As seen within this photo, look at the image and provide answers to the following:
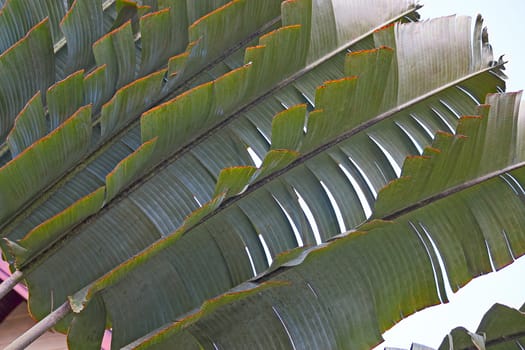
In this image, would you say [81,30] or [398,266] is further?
[81,30]

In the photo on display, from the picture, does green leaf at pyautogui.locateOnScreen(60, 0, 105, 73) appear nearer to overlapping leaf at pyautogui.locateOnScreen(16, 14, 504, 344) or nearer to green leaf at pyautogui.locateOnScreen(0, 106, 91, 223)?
green leaf at pyautogui.locateOnScreen(0, 106, 91, 223)

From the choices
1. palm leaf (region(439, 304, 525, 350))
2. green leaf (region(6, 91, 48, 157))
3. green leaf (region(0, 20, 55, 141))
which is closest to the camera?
palm leaf (region(439, 304, 525, 350))

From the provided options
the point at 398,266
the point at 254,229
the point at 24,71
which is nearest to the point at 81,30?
the point at 24,71

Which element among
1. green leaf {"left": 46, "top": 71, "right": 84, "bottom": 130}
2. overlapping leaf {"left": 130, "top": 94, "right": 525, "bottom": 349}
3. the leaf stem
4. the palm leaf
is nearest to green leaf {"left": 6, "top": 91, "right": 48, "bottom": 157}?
green leaf {"left": 46, "top": 71, "right": 84, "bottom": 130}

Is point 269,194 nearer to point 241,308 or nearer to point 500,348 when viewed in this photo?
point 241,308

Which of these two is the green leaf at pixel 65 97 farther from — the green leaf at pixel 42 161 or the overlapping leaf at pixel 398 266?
the overlapping leaf at pixel 398 266

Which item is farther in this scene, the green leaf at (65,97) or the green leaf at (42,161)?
the green leaf at (65,97)

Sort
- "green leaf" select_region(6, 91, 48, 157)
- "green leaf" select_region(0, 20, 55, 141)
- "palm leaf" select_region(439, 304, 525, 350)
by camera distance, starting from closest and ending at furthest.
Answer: "palm leaf" select_region(439, 304, 525, 350)
"green leaf" select_region(6, 91, 48, 157)
"green leaf" select_region(0, 20, 55, 141)

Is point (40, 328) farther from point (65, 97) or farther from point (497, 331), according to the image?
point (497, 331)

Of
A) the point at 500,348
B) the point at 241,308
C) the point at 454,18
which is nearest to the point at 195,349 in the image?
the point at 241,308

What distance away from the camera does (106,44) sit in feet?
6.16

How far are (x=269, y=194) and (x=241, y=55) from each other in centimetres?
45

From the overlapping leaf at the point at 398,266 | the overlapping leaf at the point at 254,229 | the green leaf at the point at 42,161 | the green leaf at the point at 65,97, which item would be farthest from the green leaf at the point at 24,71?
the overlapping leaf at the point at 398,266

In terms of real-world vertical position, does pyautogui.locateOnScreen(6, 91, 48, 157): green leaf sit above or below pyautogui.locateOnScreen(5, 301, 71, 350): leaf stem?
above
